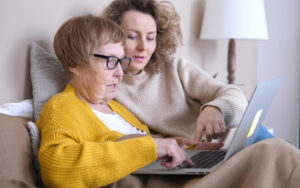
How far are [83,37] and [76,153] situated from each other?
0.44 meters

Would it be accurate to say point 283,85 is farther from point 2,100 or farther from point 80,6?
point 2,100

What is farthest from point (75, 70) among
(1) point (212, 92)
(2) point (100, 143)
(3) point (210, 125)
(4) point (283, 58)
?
(4) point (283, 58)

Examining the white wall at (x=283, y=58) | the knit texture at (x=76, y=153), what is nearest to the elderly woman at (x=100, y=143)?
the knit texture at (x=76, y=153)

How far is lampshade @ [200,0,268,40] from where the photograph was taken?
256cm

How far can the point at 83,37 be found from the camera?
1.27 meters

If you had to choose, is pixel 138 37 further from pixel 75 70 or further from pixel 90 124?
pixel 90 124

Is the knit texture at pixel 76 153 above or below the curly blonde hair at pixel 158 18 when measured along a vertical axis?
below

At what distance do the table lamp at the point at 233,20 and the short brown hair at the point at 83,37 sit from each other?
1.40m

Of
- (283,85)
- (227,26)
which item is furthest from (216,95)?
(283,85)

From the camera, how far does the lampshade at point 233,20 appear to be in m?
2.56

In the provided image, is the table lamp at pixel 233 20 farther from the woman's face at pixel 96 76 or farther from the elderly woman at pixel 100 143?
the woman's face at pixel 96 76

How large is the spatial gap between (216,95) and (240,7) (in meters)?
1.06

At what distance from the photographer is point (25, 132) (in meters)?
1.12

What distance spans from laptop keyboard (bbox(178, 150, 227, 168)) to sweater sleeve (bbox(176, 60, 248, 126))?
23 cm
